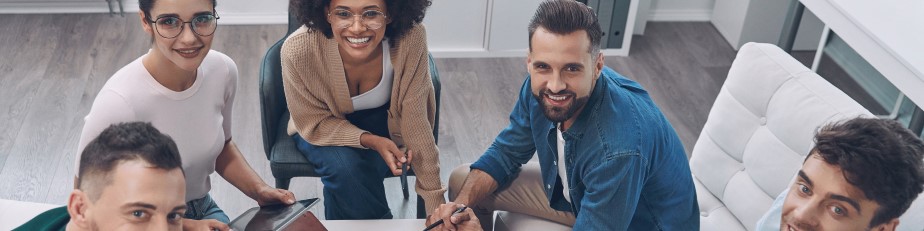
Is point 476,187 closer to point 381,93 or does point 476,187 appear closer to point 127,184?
point 381,93

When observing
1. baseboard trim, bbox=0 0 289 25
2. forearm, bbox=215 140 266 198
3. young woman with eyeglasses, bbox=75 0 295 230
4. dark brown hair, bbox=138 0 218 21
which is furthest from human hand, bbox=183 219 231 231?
baseboard trim, bbox=0 0 289 25

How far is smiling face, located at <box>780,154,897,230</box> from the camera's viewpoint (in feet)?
4.82

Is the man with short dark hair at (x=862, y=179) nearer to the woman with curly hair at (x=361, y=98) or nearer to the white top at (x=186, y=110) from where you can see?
the woman with curly hair at (x=361, y=98)

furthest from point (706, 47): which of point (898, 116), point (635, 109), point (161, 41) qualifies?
point (161, 41)

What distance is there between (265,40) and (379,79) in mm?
1765

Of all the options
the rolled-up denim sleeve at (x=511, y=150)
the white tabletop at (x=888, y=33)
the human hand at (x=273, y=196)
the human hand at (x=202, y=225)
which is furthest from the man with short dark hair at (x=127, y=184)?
the white tabletop at (x=888, y=33)

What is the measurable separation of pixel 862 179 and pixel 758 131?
22.7 inches

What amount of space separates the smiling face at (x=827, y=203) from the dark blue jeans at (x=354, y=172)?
114 cm

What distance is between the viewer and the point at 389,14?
2.17 m

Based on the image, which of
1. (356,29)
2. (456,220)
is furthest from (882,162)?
(356,29)

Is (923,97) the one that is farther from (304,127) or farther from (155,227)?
(155,227)

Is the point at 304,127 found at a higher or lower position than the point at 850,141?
lower

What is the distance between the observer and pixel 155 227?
1.46 metres

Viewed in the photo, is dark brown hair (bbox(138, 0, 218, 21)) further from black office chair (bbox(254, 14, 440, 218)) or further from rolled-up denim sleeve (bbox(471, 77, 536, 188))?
rolled-up denim sleeve (bbox(471, 77, 536, 188))
